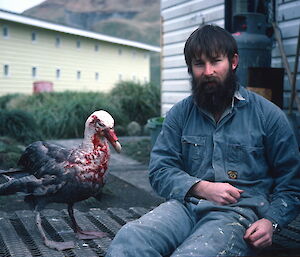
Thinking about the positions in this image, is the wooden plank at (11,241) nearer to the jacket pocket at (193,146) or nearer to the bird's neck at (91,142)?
the bird's neck at (91,142)

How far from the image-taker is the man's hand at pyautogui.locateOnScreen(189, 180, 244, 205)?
2301 mm

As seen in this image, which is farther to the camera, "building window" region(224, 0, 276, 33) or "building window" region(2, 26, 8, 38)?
"building window" region(2, 26, 8, 38)

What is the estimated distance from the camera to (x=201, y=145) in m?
2.51

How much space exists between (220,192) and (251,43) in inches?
138

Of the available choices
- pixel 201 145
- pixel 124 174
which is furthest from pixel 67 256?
pixel 124 174

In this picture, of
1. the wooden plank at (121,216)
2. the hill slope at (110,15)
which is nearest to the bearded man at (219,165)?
the wooden plank at (121,216)

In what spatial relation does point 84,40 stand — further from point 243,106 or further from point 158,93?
point 243,106

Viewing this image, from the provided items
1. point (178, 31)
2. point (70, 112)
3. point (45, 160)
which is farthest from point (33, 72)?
point (45, 160)

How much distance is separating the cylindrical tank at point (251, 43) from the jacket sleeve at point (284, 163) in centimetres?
307

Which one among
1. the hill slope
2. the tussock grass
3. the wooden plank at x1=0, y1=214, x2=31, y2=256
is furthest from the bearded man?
the hill slope

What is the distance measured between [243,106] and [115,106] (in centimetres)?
1201

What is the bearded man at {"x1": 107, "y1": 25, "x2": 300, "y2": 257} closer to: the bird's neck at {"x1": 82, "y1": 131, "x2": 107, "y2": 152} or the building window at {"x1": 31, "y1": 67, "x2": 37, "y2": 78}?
the bird's neck at {"x1": 82, "y1": 131, "x2": 107, "y2": 152}

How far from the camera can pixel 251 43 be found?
5.46 metres

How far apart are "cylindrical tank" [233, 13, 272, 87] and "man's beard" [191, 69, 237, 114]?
2992mm
